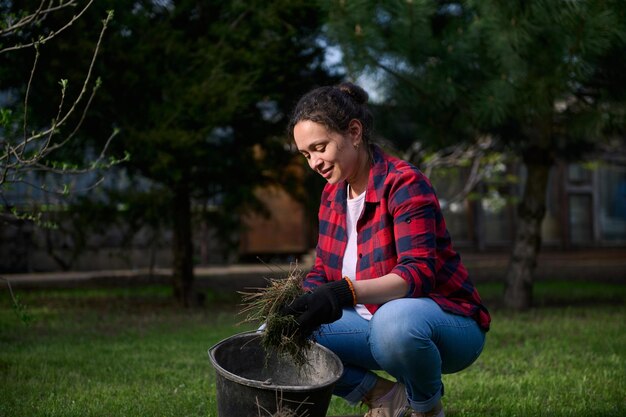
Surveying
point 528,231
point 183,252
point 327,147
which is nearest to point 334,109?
point 327,147

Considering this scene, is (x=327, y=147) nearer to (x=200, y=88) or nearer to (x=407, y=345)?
(x=407, y=345)

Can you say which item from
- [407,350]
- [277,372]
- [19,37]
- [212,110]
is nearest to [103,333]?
[212,110]

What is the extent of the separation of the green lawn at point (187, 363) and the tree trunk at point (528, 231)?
0.70ft

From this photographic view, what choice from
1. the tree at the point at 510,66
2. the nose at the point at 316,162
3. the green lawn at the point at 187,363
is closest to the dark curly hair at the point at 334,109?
the nose at the point at 316,162

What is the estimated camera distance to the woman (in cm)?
256

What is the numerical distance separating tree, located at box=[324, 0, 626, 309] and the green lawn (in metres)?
1.55

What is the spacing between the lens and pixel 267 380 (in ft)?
8.14

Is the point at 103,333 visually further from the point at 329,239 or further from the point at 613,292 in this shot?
the point at 613,292

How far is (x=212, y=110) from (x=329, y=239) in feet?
12.4

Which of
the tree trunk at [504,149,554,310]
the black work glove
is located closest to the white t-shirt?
the black work glove

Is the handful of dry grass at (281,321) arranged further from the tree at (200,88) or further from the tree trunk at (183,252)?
the tree trunk at (183,252)

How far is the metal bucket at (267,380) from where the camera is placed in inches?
91.7

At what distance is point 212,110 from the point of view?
655 cm

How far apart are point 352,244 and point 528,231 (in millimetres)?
4979
